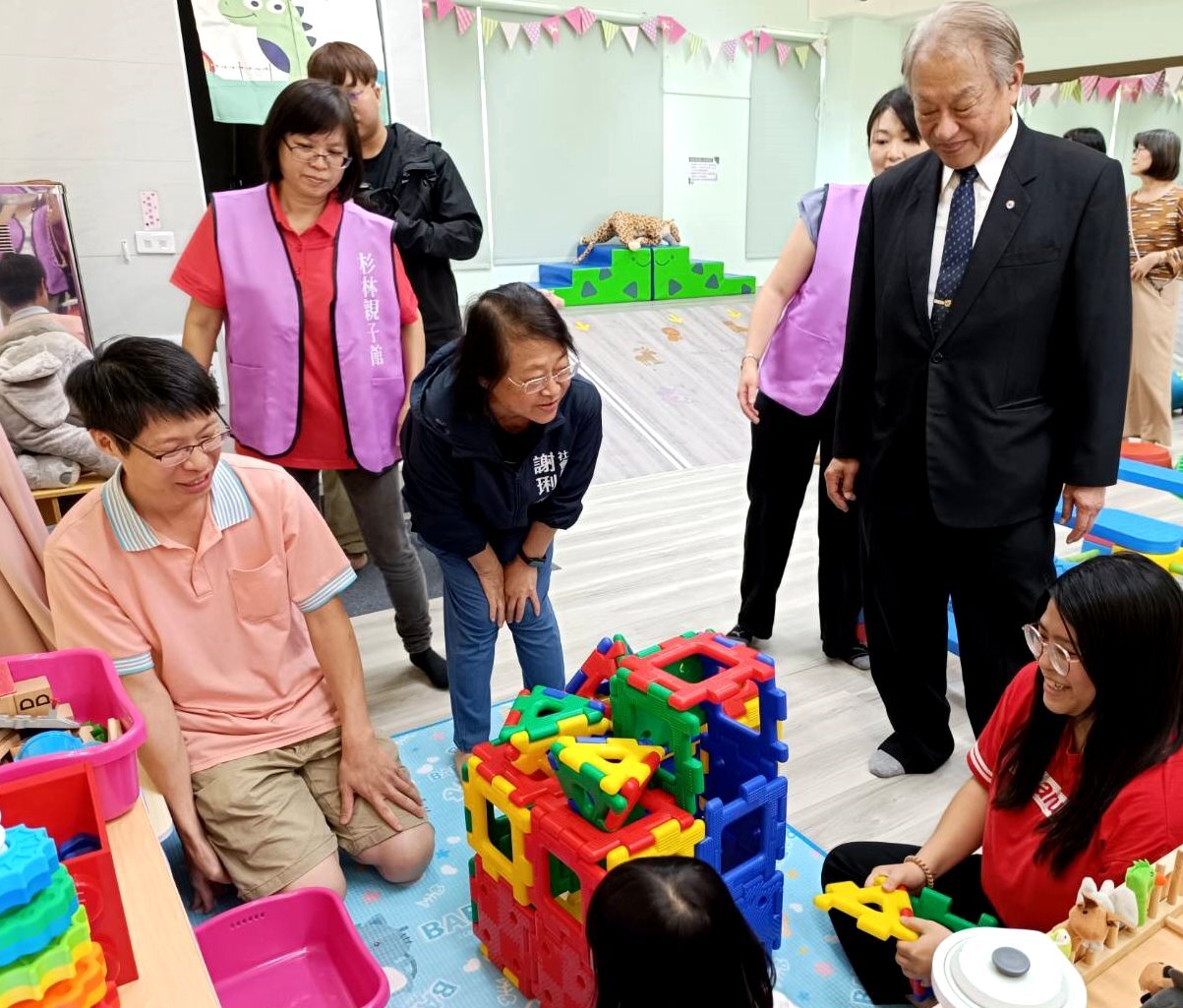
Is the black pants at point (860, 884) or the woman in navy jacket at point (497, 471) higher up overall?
the woman in navy jacket at point (497, 471)

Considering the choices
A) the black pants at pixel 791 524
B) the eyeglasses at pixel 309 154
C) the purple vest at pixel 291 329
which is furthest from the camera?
the black pants at pixel 791 524

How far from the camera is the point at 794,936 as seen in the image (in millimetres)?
1586

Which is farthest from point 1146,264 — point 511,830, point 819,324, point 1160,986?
point 1160,986

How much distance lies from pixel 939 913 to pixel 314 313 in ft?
5.66

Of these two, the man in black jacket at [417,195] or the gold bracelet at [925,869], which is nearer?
the gold bracelet at [925,869]

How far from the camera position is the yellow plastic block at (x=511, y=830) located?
53.4 inches

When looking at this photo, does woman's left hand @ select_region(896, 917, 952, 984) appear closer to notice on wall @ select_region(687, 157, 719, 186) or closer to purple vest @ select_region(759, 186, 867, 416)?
purple vest @ select_region(759, 186, 867, 416)

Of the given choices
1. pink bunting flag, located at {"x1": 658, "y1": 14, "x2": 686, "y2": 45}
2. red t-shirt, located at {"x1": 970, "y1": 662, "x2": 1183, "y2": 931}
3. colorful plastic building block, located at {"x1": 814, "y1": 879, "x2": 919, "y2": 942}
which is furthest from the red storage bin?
pink bunting flag, located at {"x1": 658, "y1": 14, "x2": 686, "y2": 45}

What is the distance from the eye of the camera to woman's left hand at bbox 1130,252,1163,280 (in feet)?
13.4

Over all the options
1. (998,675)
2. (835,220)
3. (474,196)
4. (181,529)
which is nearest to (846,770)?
(998,675)

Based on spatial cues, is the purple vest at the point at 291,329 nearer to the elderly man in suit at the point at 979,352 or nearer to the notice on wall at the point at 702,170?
the elderly man in suit at the point at 979,352

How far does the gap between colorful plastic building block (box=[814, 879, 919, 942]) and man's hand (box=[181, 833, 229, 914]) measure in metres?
0.98

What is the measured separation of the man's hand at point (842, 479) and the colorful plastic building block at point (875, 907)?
920mm

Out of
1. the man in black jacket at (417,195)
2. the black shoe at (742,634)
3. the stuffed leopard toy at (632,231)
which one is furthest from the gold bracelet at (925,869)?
the stuffed leopard toy at (632,231)
